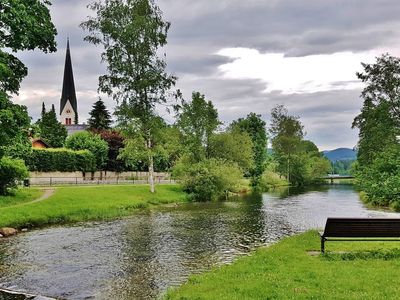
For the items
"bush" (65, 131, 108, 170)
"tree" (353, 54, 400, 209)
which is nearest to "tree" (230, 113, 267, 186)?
"bush" (65, 131, 108, 170)

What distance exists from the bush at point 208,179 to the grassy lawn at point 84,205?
12.1 ft

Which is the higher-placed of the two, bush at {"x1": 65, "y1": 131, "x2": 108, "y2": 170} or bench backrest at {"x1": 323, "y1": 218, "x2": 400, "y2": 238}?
bush at {"x1": 65, "y1": 131, "x2": 108, "y2": 170}

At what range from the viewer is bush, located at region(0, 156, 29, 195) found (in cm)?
3503

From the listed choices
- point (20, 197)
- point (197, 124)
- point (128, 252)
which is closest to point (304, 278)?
point (128, 252)

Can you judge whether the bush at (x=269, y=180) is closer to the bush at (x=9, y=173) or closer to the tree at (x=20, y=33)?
the bush at (x=9, y=173)

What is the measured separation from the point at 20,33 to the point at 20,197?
18.8m

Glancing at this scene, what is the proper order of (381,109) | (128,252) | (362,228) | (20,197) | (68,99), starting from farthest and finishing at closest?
(68,99) < (381,109) < (20,197) < (128,252) < (362,228)

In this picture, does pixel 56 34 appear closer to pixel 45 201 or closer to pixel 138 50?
pixel 45 201

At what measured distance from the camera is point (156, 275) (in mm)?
14914

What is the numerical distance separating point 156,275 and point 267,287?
5.62m

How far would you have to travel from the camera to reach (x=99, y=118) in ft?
341

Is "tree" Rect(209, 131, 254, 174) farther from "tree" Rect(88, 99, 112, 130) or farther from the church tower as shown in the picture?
the church tower

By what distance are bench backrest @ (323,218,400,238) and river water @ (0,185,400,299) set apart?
15.3ft

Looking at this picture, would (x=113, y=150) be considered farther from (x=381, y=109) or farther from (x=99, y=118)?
(x=381, y=109)
